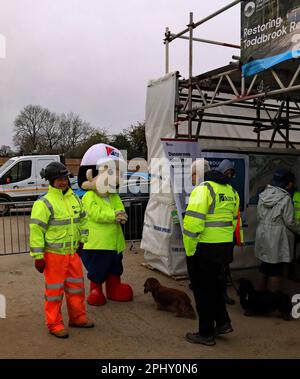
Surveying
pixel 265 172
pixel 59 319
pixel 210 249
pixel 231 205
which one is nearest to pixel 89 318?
pixel 59 319

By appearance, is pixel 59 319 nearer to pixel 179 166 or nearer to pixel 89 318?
pixel 89 318

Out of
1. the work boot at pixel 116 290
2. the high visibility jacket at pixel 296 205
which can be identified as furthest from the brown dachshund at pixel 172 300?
the high visibility jacket at pixel 296 205

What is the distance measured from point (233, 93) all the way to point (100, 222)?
359 cm

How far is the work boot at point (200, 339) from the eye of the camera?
382cm

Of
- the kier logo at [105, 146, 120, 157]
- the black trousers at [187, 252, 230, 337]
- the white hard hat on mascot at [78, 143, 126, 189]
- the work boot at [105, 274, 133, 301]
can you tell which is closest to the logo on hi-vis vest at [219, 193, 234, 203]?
the black trousers at [187, 252, 230, 337]

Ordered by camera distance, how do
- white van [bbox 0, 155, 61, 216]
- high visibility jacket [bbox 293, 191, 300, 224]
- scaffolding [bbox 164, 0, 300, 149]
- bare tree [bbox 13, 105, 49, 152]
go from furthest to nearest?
bare tree [bbox 13, 105, 49, 152]
white van [bbox 0, 155, 61, 216]
high visibility jacket [bbox 293, 191, 300, 224]
scaffolding [bbox 164, 0, 300, 149]

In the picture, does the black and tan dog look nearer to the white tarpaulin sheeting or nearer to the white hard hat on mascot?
the white tarpaulin sheeting

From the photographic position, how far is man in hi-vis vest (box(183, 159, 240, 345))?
3.70m

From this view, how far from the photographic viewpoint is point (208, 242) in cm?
372

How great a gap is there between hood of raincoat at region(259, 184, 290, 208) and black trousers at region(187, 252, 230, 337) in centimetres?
154

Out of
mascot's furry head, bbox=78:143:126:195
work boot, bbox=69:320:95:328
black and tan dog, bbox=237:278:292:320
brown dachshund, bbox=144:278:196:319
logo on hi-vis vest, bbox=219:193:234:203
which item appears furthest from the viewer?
mascot's furry head, bbox=78:143:126:195

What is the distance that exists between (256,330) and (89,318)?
192cm

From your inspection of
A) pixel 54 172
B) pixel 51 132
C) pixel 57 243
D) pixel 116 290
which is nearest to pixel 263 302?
pixel 116 290

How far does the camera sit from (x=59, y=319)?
4.05 meters
